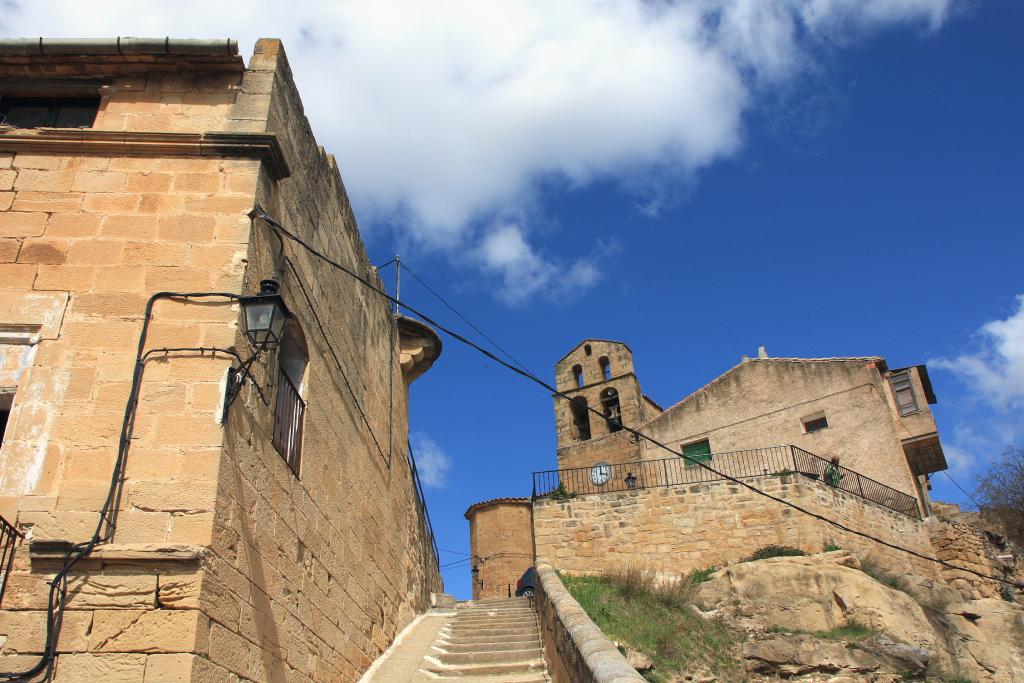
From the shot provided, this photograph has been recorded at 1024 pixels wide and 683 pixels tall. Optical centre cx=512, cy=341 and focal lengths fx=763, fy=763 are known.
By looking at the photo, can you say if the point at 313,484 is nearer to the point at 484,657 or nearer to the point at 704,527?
the point at 484,657

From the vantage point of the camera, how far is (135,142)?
568cm

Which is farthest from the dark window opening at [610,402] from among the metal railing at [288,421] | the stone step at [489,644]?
the metal railing at [288,421]

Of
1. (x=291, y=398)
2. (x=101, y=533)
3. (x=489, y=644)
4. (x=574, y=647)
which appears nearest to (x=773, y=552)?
(x=489, y=644)

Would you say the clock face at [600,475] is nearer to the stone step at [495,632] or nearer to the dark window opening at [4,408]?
the stone step at [495,632]

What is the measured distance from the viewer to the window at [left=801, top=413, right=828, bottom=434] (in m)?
19.8

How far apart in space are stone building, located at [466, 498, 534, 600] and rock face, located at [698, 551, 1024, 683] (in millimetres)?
11250

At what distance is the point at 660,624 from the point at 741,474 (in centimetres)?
778

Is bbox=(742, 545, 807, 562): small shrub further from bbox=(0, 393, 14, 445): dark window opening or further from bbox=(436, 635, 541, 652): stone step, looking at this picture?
bbox=(0, 393, 14, 445): dark window opening

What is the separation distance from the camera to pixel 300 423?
21.0ft

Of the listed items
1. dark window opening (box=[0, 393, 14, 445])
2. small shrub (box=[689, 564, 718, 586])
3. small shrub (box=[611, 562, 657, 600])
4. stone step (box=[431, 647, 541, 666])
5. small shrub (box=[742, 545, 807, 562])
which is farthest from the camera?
small shrub (box=[689, 564, 718, 586])

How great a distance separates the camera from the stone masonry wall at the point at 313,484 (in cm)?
484

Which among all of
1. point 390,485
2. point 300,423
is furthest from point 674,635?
point 300,423

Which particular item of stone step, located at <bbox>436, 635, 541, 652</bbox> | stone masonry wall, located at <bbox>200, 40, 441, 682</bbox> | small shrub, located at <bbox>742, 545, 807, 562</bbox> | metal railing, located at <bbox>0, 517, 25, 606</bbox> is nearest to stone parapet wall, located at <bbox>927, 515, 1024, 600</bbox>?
small shrub, located at <bbox>742, 545, 807, 562</bbox>

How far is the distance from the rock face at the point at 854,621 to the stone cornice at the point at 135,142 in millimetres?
10843
